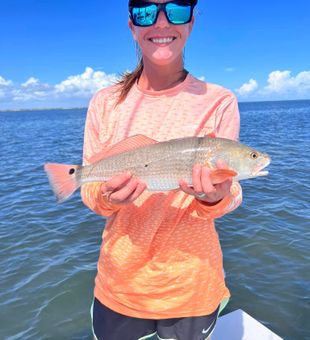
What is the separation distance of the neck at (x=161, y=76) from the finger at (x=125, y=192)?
0.95 metres

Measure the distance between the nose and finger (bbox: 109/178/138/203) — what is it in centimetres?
129

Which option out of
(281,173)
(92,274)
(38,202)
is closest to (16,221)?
(38,202)

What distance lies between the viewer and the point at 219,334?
4.92 m

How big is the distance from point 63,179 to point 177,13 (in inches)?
69.0

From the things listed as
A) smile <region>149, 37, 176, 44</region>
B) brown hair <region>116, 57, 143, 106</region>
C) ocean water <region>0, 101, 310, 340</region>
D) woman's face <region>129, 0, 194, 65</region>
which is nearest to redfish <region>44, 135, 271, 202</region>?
brown hair <region>116, 57, 143, 106</region>

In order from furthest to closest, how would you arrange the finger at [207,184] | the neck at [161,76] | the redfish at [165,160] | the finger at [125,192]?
the neck at [161,76]
the redfish at [165,160]
the finger at [125,192]
the finger at [207,184]

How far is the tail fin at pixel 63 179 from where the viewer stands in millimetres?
3303

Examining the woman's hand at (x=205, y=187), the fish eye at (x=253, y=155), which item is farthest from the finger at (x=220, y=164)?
the fish eye at (x=253, y=155)

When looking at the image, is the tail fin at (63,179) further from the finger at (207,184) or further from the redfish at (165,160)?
the finger at (207,184)

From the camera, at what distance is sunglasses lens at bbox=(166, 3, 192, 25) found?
2.95m

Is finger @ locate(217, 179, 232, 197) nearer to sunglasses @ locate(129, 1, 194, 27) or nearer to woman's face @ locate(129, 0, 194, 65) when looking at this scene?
woman's face @ locate(129, 0, 194, 65)

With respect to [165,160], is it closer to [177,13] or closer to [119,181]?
[119,181]

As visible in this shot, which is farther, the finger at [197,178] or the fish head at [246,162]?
the fish head at [246,162]

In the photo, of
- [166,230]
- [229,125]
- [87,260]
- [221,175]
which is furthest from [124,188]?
[87,260]
